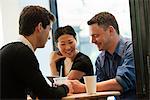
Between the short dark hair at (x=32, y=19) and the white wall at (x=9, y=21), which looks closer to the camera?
the short dark hair at (x=32, y=19)

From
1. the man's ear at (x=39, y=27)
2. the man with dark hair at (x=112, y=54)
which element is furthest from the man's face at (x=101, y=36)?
the man's ear at (x=39, y=27)

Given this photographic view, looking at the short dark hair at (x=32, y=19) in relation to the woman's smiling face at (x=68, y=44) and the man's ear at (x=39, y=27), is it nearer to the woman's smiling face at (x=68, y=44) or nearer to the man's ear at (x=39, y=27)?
the man's ear at (x=39, y=27)

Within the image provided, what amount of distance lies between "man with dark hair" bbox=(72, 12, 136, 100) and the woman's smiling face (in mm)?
192

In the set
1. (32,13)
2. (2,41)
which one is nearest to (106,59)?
(32,13)

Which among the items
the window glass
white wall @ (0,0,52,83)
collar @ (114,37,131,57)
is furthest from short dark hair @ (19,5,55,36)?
white wall @ (0,0,52,83)

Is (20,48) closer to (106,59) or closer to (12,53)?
(12,53)

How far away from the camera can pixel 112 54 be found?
215cm

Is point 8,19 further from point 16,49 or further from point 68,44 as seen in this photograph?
point 16,49

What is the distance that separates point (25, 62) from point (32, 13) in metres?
0.35

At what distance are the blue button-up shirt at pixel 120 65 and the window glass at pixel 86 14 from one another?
558mm

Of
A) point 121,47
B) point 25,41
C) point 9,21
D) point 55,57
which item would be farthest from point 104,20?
point 9,21

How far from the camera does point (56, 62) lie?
251 centimetres

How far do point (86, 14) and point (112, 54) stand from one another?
3.49 feet

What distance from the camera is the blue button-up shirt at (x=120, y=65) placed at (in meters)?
1.92
